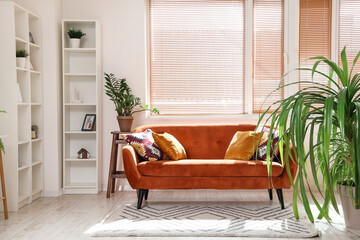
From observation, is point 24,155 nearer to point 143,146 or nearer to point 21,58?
point 21,58

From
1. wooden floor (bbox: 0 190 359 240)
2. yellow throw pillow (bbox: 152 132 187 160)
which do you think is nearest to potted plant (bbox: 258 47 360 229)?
wooden floor (bbox: 0 190 359 240)

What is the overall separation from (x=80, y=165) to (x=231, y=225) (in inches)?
96.4

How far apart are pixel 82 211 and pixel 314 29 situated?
3.47 m

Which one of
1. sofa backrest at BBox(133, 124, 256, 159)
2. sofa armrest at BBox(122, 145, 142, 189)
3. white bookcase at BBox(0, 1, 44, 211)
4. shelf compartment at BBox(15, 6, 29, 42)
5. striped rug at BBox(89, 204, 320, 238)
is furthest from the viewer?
sofa backrest at BBox(133, 124, 256, 159)

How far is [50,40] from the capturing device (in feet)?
16.5

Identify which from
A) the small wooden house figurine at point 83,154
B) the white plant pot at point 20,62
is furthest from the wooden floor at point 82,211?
the white plant pot at point 20,62

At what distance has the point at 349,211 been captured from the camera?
3.48 metres

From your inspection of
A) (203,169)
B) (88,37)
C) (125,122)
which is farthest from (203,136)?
(88,37)

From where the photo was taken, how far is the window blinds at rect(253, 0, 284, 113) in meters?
5.39

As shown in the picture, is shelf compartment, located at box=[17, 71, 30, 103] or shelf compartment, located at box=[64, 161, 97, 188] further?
shelf compartment, located at box=[64, 161, 97, 188]

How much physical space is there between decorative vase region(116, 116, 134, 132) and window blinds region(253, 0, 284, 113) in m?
1.62

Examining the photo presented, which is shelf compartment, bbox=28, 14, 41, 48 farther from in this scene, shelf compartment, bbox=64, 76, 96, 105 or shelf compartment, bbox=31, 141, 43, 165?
shelf compartment, bbox=31, 141, 43, 165

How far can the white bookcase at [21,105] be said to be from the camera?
426 centimetres

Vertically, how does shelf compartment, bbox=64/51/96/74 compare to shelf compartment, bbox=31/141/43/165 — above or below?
above
